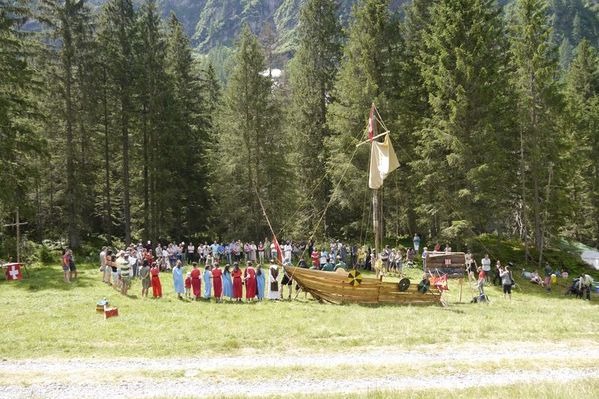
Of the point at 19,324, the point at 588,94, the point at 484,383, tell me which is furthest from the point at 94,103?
the point at 588,94

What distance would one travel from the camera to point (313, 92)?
37.4 metres

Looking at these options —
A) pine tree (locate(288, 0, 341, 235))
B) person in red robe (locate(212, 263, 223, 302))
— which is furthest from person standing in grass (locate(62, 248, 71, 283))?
pine tree (locate(288, 0, 341, 235))

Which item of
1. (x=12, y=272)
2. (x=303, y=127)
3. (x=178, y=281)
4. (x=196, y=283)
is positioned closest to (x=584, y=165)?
(x=303, y=127)

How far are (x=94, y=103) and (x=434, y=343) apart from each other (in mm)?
28790

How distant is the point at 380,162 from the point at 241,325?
30.8 ft

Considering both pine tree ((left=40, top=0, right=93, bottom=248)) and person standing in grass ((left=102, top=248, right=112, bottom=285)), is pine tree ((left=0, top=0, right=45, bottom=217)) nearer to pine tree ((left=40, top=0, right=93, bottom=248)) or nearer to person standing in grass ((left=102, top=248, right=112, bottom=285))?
pine tree ((left=40, top=0, right=93, bottom=248))

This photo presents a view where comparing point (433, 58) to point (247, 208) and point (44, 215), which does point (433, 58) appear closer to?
point (247, 208)

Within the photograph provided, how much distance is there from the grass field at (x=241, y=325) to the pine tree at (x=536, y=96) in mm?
12703

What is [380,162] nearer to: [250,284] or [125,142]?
[250,284]

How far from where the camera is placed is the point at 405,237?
36969 mm

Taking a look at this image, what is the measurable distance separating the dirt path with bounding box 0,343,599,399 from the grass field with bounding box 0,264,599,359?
737mm

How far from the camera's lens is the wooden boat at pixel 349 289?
19.7m

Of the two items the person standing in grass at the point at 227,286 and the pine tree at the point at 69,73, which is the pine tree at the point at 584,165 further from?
the pine tree at the point at 69,73

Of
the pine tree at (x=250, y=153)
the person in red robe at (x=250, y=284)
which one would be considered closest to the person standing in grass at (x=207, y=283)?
the person in red robe at (x=250, y=284)
